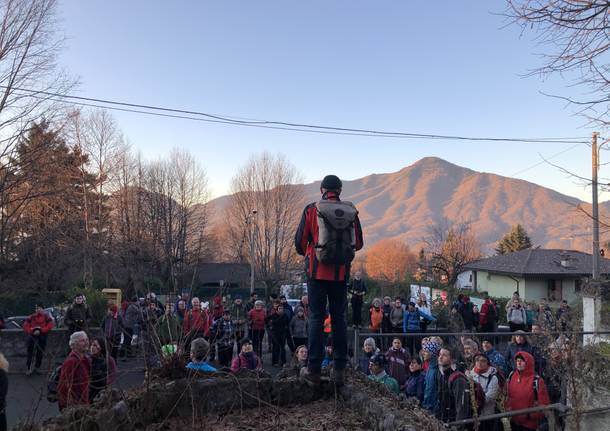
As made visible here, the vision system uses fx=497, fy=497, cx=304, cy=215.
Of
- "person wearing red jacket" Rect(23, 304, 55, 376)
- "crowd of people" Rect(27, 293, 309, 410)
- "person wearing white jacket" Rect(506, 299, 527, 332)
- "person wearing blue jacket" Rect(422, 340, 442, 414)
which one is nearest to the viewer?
"crowd of people" Rect(27, 293, 309, 410)

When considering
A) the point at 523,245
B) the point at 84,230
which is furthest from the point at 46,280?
the point at 523,245

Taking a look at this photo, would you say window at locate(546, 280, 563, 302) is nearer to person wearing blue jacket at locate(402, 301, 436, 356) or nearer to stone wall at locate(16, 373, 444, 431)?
person wearing blue jacket at locate(402, 301, 436, 356)

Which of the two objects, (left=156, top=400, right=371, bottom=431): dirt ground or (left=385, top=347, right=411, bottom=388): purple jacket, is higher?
(left=156, top=400, right=371, bottom=431): dirt ground

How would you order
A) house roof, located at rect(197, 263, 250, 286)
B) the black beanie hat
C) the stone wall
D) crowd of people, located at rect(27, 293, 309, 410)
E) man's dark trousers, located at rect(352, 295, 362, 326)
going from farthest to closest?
house roof, located at rect(197, 263, 250, 286) < man's dark trousers, located at rect(352, 295, 362, 326) < the black beanie hat < crowd of people, located at rect(27, 293, 309, 410) < the stone wall

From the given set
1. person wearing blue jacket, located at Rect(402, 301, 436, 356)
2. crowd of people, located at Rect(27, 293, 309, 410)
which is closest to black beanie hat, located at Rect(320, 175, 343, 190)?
crowd of people, located at Rect(27, 293, 309, 410)

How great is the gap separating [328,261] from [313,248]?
18cm

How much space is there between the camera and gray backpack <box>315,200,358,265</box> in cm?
394

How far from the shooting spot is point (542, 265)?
3375 centimetres

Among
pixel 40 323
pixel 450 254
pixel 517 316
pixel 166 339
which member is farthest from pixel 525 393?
pixel 450 254

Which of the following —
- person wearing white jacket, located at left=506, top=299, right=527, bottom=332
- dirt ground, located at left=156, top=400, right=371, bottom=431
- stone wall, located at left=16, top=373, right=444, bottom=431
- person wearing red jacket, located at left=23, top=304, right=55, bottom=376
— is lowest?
person wearing red jacket, located at left=23, top=304, right=55, bottom=376

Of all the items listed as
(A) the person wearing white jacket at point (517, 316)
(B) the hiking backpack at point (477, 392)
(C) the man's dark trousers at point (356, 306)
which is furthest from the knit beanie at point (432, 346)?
(C) the man's dark trousers at point (356, 306)

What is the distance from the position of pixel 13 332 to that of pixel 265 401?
11.3 m

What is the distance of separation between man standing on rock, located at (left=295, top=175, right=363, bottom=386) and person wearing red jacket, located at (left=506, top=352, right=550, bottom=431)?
131 inches

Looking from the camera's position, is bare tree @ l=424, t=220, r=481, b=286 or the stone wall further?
bare tree @ l=424, t=220, r=481, b=286
